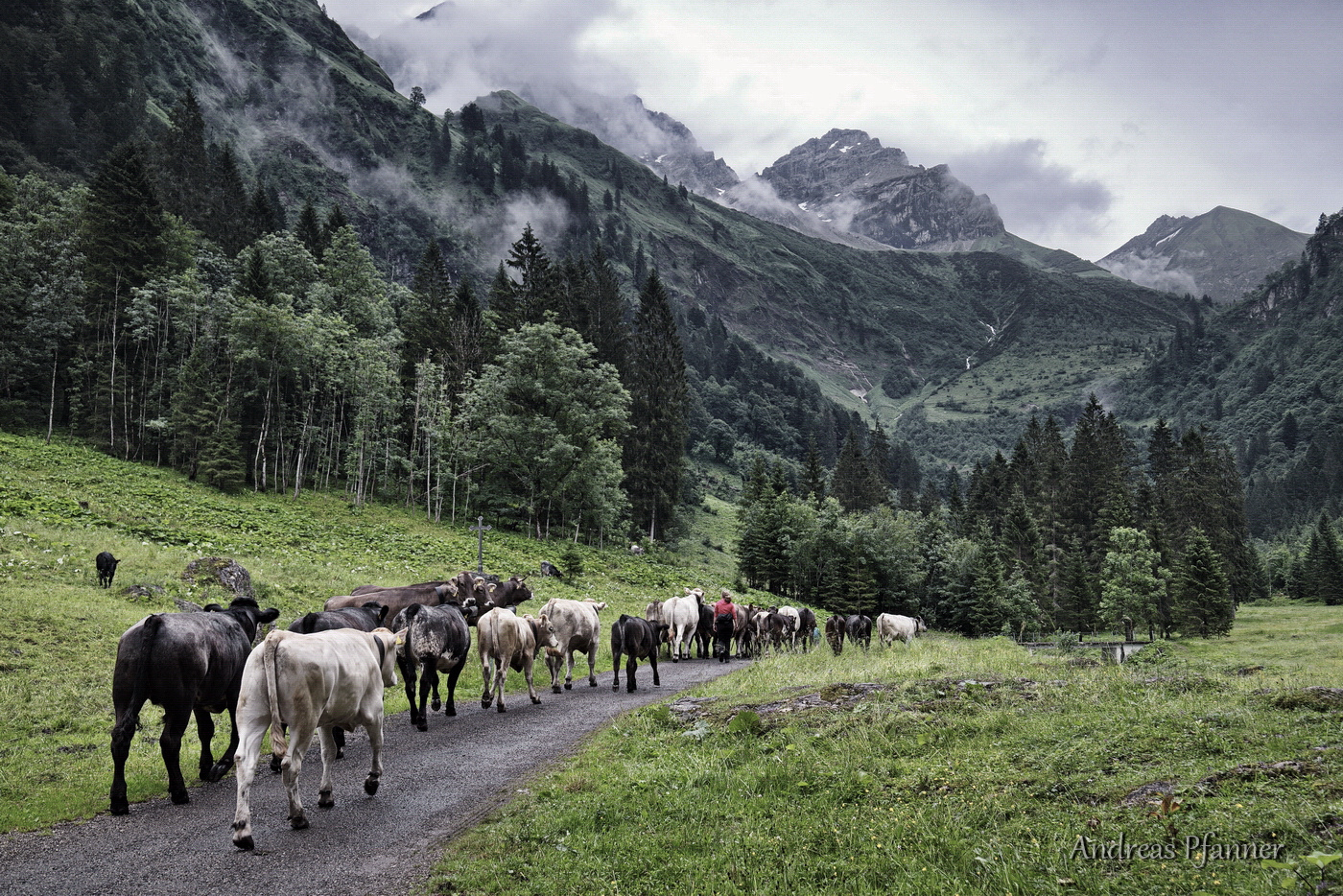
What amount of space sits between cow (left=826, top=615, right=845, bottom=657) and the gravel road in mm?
20405

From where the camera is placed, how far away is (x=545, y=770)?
1138 cm

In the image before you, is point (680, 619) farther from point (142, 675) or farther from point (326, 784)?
point (142, 675)

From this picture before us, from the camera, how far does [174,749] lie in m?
9.85

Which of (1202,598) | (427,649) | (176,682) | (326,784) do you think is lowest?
(1202,598)

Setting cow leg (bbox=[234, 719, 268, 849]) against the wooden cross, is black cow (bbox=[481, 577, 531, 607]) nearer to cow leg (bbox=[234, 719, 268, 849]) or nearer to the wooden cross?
the wooden cross

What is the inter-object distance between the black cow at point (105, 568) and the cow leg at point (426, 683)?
14.1 m

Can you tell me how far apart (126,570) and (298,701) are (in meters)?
20.6

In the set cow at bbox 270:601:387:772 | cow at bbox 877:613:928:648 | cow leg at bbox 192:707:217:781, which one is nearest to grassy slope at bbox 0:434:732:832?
cow leg at bbox 192:707:217:781

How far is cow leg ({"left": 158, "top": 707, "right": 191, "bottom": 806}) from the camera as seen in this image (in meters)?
9.73

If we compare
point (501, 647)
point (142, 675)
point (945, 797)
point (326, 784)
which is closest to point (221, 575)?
point (501, 647)

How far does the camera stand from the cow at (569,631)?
20.2 metres

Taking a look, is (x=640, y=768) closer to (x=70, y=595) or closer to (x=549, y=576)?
(x=70, y=595)

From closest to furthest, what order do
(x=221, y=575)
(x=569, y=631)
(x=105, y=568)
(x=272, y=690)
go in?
1. (x=272, y=690)
2. (x=569, y=631)
3. (x=105, y=568)
4. (x=221, y=575)

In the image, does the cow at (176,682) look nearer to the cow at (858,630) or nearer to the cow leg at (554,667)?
the cow leg at (554,667)
